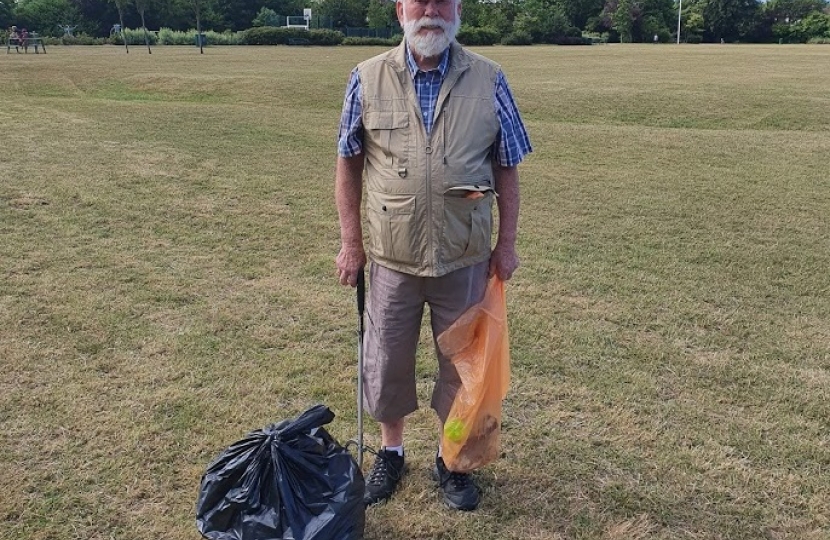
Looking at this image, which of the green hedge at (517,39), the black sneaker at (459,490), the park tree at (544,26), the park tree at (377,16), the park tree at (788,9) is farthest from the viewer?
the park tree at (788,9)

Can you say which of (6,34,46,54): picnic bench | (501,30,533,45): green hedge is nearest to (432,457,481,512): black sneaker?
(6,34,46,54): picnic bench

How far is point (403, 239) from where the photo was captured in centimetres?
240

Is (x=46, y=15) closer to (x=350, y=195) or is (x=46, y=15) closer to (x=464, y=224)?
(x=350, y=195)

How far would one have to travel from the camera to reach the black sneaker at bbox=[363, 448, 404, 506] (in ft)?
8.84

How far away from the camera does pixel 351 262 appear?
259 centimetres

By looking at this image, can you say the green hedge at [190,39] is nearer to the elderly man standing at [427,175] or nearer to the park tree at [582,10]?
the park tree at [582,10]

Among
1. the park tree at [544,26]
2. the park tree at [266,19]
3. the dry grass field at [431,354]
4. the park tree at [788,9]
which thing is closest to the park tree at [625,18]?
the park tree at [544,26]

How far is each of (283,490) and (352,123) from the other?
1210 millimetres

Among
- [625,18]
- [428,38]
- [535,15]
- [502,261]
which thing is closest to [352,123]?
[428,38]

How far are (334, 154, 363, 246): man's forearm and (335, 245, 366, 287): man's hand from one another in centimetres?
3

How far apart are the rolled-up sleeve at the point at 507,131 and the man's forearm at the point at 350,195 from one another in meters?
0.49

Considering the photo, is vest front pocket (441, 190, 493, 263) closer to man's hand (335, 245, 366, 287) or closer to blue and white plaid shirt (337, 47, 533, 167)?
blue and white plaid shirt (337, 47, 533, 167)

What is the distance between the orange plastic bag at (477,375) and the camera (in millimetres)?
2518

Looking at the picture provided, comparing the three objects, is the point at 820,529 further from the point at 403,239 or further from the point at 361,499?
the point at 403,239
